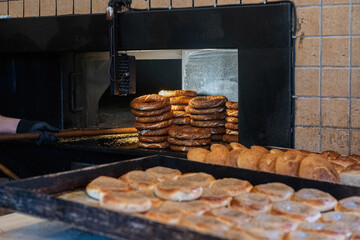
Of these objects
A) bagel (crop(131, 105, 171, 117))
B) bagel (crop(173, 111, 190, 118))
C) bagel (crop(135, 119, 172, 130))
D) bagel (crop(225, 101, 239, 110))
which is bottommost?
bagel (crop(135, 119, 172, 130))

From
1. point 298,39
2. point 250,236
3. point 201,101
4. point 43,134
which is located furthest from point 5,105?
point 250,236

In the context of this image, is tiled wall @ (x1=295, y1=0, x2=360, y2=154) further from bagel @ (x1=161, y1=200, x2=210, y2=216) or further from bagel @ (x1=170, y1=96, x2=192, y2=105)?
bagel @ (x1=161, y1=200, x2=210, y2=216)

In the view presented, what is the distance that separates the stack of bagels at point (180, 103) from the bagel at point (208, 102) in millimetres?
178

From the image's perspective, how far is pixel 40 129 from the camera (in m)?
3.51

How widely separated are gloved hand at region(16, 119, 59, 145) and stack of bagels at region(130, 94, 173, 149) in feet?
2.13

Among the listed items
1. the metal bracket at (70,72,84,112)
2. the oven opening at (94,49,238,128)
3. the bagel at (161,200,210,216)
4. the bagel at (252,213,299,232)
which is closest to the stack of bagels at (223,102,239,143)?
the oven opening at (94,49,238,128)

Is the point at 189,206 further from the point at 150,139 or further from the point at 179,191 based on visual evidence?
the point at 150,139

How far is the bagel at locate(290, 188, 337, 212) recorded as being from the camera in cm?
151

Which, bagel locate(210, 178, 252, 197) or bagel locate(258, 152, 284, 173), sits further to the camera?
bagel locate(258, 152, 284, 173)

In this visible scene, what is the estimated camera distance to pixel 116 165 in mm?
1887

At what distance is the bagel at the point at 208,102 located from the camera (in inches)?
138

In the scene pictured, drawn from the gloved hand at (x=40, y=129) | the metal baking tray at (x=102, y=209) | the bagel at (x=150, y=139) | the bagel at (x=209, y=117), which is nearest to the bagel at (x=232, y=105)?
the bagel at (x=209, y=117)

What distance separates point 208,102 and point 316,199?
2.05 meters

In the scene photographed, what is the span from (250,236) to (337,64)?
204cm
